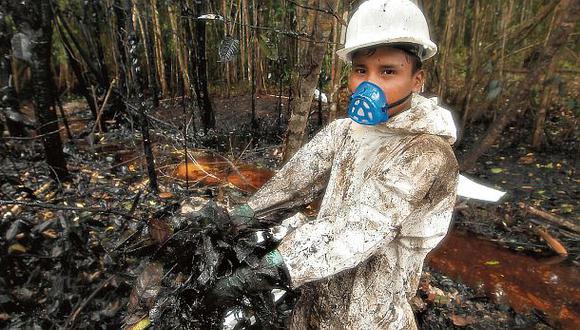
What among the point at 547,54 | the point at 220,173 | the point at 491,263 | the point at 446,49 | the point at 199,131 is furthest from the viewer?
the point at 199,131

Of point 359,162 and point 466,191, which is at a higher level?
point 359,162

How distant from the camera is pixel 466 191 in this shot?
3729 mm

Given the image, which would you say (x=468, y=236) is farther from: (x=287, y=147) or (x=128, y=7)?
(x=128, y=7)

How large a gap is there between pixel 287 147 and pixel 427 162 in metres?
1.99

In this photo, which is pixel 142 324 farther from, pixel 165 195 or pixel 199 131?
pixel 199 131

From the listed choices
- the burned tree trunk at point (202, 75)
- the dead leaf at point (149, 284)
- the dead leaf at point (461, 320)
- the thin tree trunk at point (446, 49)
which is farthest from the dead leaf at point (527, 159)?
the dead leaf at point (149, 284)

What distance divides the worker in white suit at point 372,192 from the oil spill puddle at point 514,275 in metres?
2.55

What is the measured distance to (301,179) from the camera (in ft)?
5.24

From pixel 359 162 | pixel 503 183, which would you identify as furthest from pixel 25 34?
pixel 503 183

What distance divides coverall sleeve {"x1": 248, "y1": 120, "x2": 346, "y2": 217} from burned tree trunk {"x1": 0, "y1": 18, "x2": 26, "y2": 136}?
2.44 meters

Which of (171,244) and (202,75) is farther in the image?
(202,75)

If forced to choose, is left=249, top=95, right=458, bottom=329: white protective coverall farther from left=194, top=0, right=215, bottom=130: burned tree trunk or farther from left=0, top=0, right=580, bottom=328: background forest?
left=194, top=0, right=215, bottom=130: burned tree trunk

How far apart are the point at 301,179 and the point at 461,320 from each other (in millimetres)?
2237

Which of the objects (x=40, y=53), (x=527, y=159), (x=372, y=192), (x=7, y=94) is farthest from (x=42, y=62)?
(x=527, y=159)
